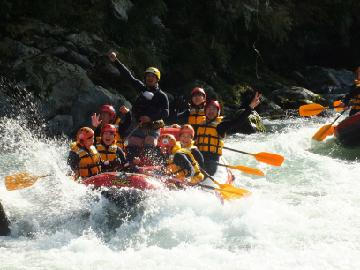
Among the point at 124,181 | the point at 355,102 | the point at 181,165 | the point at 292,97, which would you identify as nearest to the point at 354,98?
the point at 355,102

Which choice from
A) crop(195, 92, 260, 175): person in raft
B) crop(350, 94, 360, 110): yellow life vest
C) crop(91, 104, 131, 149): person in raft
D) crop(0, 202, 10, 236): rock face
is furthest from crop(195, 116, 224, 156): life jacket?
crop(350, 94, 360, 110): yellow life vest

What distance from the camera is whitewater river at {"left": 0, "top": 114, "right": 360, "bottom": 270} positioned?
5.11 meters

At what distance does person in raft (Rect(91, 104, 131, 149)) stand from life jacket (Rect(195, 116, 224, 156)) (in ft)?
3.54

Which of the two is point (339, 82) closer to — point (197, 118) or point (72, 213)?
point (197, 118)

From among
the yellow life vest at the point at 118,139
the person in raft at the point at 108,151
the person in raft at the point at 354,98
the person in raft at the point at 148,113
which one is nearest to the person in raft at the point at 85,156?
the person in raft at the point at 108,151

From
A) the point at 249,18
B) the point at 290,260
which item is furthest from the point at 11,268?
the point at 249,18

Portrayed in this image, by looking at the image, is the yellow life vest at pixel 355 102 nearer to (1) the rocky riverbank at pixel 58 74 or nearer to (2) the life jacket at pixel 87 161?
(1) the rocky riverbank at pixel 58 74

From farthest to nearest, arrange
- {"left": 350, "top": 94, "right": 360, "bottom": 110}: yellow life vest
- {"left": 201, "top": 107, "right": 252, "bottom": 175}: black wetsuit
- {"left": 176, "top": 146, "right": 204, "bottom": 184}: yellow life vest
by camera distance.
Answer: {"left": 350, "top": 94, "right": 360, "bottom": 110}: yellow life vest < {"left": 201, "top": 107, "right": 252, "bottom": 175}: black wetsuit < {"left": 176, "top": 146, "right": 204, "bottom": 184}: yellow life vest

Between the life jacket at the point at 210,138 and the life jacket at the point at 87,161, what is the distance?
161 centimetres

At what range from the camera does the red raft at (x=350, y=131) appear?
409 inches

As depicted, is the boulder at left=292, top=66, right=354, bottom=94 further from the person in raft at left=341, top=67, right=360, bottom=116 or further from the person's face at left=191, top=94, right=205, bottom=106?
the person's face at left=191, top=94, right=205, bottom=106

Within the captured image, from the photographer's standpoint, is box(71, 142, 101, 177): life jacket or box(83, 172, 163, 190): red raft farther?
box(71, 142, 101, 177): life jacket

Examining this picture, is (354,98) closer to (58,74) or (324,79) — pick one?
(58,74)

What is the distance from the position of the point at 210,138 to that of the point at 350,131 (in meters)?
4.28
